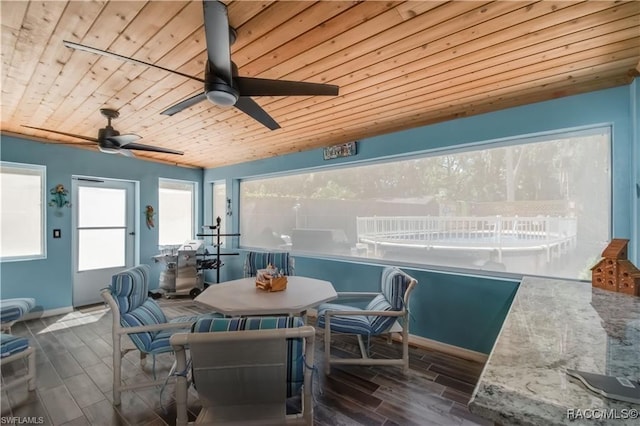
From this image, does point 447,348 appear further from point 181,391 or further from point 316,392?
point 181,391

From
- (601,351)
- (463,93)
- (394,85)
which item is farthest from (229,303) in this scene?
(463,93)

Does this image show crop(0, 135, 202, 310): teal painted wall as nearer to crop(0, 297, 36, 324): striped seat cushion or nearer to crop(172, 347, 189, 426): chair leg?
crop(0, 297, 36, 324): striped seat cushion

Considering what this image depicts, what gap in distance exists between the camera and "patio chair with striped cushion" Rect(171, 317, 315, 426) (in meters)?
1.15

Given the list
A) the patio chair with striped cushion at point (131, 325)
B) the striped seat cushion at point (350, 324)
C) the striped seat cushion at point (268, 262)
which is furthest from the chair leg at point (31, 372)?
the striped seat cushion at point (350, 324)

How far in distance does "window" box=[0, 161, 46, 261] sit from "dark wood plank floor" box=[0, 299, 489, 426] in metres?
1.37

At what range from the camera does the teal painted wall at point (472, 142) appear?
2.10 metres

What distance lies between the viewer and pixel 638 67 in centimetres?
181

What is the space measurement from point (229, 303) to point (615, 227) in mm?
3111

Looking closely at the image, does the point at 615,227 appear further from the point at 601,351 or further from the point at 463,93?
the point at 601,351

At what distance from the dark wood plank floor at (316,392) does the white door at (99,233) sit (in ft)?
4.64

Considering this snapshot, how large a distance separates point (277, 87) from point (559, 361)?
69.8 inches

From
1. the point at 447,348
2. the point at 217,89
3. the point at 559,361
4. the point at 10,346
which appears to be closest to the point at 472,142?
the point at 447,348

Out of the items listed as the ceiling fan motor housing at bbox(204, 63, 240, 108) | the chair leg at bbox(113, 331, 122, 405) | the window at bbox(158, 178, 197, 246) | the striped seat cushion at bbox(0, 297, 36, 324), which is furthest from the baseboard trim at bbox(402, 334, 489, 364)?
the window at bbox(158, 178, 197, 246)

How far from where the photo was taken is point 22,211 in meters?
3.59
